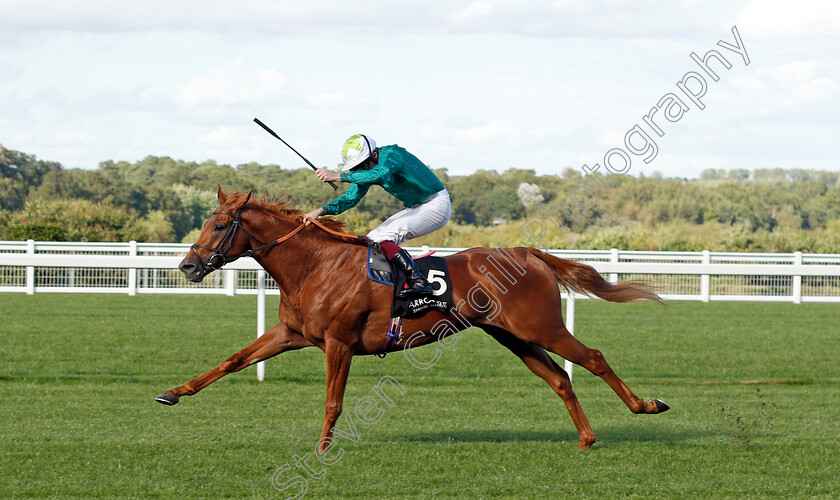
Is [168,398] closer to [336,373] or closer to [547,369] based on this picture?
[336,373]

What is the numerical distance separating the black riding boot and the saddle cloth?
0.03 metres

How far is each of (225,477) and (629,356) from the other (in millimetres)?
6858

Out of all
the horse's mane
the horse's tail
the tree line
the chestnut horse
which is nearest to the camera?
the chestnut horse

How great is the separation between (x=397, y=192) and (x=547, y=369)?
1591mm

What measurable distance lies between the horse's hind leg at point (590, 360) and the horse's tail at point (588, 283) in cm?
50

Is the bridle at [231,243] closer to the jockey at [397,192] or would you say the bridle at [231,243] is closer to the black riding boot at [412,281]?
the jockey at [397,192]

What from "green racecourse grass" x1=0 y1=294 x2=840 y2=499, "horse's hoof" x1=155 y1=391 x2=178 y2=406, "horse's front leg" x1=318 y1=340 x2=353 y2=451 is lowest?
"green racecourse grass" x1=0 y1=294 x2=840 y2=499

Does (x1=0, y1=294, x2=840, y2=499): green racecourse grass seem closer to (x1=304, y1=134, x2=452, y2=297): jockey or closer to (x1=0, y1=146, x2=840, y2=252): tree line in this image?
Result: (x1=304, y1=134, x2=452, y2=297): jockey

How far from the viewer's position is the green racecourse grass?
195 inches

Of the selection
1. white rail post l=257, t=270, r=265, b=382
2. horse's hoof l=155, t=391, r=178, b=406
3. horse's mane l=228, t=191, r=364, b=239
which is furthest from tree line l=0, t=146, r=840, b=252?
horse's hoof l=155, t=391, r=178, b=406

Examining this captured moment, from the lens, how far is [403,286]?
19.5ft

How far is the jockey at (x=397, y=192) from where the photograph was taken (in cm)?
584

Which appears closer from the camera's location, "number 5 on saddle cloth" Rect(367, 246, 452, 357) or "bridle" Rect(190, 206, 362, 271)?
"bridle" Rect(190, 206, 362, 271)

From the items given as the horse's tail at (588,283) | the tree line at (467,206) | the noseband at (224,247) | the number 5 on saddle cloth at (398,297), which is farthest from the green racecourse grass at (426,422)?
the tree line at (467,206)
